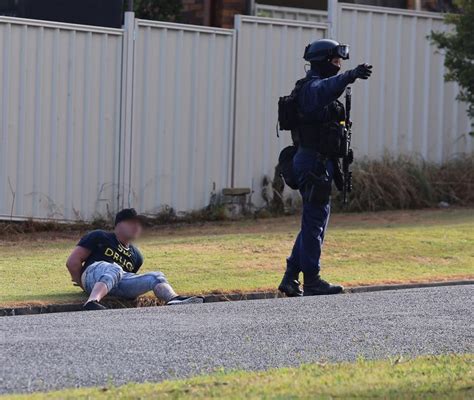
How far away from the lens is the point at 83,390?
674cm

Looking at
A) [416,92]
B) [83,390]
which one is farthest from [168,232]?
[83,390]

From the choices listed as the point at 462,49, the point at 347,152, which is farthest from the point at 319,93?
the point at 462,49

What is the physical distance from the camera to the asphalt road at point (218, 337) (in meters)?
7.38

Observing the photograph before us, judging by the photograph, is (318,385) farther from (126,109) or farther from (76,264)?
(126,109)

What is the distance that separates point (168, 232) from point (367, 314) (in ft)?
21.5

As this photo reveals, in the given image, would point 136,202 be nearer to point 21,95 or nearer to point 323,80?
point 21,95

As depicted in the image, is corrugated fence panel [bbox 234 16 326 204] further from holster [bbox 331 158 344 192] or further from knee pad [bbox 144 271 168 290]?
knee pad [bbox 144 271 168 290]

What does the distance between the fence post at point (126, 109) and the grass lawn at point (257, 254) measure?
0.80 meters

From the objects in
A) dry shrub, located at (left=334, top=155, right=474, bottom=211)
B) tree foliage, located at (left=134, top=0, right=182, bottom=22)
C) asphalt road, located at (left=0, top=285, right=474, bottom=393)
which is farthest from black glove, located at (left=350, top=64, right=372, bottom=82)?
tree foliage, located at (left=134, top=0, right=182, bottom=22)

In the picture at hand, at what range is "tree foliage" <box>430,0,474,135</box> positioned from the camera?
57.1ft

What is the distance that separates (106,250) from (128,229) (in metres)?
0.27

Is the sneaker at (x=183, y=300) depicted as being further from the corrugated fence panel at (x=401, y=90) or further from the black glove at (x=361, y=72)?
the corrugated fence panel at (x=401, y=90)

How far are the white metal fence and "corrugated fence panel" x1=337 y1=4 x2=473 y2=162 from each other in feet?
0.08

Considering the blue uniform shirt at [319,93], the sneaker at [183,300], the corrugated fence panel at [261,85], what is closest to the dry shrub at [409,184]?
the corrugated fence panel at [261,85]
